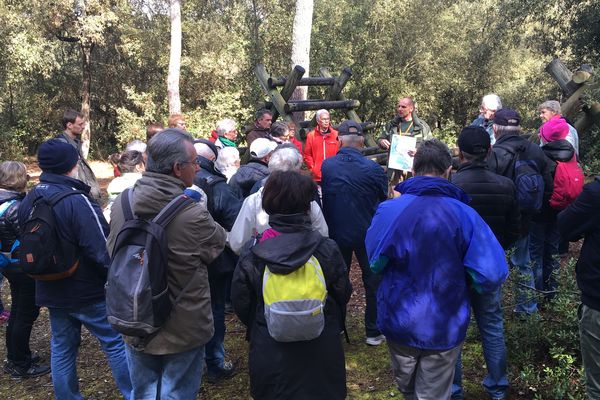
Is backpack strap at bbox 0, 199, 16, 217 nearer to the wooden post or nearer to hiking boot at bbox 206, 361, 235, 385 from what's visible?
hiking boot at bbox 206, 361, 235, 385

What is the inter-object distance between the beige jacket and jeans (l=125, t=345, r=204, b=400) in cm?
11

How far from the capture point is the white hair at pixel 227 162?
436cm

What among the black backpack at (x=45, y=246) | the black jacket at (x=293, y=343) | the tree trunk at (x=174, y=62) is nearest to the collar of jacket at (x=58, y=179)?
the black backpack at (x=45, y=246)

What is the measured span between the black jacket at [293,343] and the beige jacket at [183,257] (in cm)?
27

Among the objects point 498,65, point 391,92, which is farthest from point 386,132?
point 498,65

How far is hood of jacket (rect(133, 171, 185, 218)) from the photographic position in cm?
258

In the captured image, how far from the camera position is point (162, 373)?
2848 millimetres

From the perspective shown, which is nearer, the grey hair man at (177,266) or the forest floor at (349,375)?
the grey hair man at (177,266)

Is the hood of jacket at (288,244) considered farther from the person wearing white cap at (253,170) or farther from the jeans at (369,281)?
the jeans at (369,281)

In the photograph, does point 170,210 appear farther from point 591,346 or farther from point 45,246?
point 591,346

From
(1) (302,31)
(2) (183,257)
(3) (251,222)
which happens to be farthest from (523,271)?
(1) (302,31)

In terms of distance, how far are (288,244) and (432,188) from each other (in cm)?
88

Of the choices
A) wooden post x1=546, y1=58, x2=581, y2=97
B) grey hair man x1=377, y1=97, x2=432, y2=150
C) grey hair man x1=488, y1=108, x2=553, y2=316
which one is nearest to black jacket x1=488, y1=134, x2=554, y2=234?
grey hair man x1=488, y1=108, x2=553, y2=316

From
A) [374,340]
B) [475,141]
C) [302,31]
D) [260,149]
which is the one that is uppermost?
[302,31]
